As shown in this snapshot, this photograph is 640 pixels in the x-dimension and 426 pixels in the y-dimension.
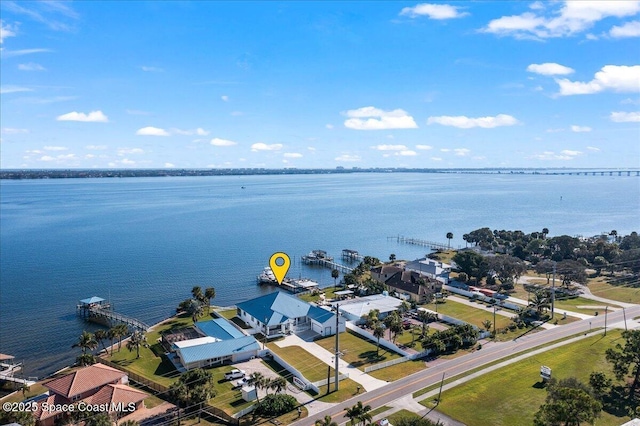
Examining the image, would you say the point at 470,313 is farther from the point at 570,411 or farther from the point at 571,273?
the point at 570,411

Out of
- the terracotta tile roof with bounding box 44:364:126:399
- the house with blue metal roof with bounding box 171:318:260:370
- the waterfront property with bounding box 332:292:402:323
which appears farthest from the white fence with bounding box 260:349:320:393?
the terracotta tile roof with bounding box 44:364:126:399

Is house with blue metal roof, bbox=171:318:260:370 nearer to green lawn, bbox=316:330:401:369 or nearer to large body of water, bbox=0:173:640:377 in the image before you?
green lawn, bbox=316:330:401:369

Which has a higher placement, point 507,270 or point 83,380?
point 507,270

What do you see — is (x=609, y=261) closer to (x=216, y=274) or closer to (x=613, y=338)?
(x=613, y=338)

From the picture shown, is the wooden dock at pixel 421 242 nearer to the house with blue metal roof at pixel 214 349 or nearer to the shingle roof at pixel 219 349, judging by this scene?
the house with blue metal roof at pixel 214 349

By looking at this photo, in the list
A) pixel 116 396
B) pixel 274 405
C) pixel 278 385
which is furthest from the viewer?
pixel 278 385

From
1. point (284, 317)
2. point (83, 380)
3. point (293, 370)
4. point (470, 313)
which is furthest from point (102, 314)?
point (470, 313)

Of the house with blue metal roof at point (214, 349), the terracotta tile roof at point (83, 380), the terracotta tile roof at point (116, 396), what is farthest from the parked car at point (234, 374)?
the terracotta tile roof at point (83, 380)

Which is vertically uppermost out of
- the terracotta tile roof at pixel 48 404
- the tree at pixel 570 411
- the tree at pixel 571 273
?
the tree at pixel 570 411
